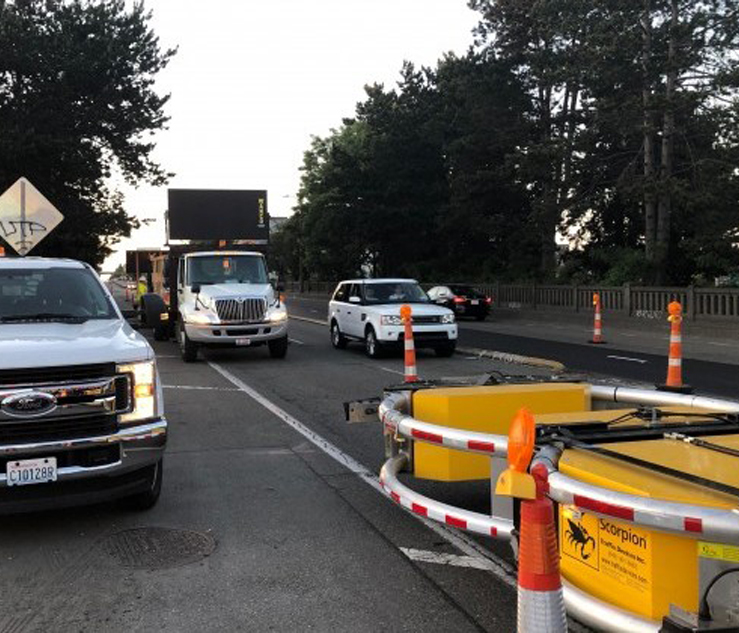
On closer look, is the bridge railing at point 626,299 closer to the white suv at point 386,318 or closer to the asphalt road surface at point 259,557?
the white suv at point 386,318

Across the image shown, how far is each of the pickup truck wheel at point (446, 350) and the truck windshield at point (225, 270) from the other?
13.4 feet

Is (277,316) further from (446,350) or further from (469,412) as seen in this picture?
(469,412)

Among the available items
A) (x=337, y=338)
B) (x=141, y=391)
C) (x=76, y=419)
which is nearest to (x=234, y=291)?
(x=337, y=338)

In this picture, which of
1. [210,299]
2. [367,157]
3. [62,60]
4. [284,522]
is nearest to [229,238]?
[210,299]

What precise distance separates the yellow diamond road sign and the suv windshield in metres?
6.83

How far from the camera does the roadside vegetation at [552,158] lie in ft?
90.2

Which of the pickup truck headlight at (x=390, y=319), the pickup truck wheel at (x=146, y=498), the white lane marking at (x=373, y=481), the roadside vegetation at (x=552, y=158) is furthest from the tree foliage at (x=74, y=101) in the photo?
the pickup truck wheel at (x=146, y=498)

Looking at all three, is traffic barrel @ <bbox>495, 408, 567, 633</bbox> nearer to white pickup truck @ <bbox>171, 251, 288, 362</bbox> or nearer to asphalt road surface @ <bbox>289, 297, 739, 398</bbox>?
asphalt road surface @ <bbox>289, 297, 739, 398</bbox>

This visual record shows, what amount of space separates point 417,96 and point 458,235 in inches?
386

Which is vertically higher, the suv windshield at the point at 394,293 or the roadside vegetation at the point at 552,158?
the roadside vegetation at the point at 552,158

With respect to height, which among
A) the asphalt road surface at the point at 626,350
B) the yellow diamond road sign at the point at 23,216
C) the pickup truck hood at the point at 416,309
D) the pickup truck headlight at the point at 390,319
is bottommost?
the asphalt road surface at the point at 626,350

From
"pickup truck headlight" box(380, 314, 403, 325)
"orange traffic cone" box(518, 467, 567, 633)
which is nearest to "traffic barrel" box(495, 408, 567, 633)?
"orange traffic cone" box(518, 467, 567, 633)

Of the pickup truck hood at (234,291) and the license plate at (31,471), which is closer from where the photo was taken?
the license plate at (31,471)

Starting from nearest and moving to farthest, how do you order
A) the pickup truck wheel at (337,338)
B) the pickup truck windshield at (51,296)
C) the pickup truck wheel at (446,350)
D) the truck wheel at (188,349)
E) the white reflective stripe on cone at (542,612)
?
→ the white reflective stripe on cone at (542,612) → the pickup truck windshield at (51,296) → the truck wheel at (188,349) → the pickup truck wheel at (446,350) → the pickup truck wheel at (337,338)
